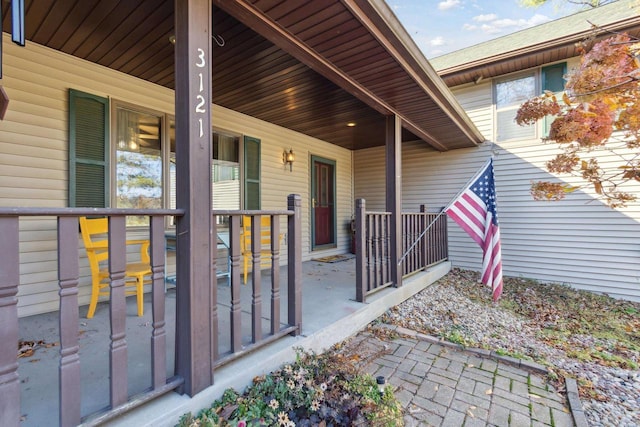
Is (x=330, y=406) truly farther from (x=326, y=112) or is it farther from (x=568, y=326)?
(x=326, y=112)

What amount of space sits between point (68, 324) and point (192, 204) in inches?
27.0

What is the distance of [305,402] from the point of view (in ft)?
5.37

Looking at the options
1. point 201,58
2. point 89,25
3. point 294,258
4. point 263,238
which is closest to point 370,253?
point 294,258

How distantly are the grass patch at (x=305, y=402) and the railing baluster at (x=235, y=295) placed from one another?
28 cm

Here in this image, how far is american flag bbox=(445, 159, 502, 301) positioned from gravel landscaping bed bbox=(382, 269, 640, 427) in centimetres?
52

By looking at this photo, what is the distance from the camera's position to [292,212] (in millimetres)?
2145

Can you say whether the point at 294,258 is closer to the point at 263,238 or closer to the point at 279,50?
the point at 279,50

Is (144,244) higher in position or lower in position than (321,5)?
lower

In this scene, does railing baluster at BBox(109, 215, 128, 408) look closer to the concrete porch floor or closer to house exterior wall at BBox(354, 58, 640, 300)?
the concrete porch floor

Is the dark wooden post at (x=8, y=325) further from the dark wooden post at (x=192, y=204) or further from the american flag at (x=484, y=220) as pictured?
the american flag at (x=484, y=220)

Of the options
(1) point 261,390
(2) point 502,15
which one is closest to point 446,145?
(2) point 502,15

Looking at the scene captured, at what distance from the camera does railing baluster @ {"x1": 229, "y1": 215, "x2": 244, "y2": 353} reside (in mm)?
1769

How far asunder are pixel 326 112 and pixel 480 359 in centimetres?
374

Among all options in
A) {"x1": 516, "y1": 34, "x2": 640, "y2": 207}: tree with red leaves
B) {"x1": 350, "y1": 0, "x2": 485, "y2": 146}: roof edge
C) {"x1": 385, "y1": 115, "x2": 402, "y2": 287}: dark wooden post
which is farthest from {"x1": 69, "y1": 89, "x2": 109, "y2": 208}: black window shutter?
{"x1": 516, "y1": 34, "x2": 640, "y2": 207}: tree with red leaves
